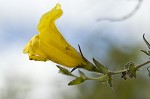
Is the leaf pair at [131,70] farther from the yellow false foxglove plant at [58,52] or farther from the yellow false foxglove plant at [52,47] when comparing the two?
the yellow false foxglove plant at [52,47]

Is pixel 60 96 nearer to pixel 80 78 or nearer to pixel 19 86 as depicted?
pixel 19 86

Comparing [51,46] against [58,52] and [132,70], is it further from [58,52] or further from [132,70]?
[132,70]

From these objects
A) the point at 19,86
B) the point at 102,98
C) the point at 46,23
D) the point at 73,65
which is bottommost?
the point at 73,65

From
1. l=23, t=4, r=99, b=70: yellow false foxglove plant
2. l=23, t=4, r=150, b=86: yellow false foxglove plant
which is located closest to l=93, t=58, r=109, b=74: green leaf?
l=23, t=4, r=150, b=86: yellow false foxglove plant

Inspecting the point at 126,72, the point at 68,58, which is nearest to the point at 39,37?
the point at 68,58

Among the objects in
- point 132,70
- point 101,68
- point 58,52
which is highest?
point 58,52

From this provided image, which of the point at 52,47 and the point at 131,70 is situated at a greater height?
the point at 52,47

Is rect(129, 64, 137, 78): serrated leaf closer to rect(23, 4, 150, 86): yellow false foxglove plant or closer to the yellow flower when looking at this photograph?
rect(23, 4, 150, 86): yellow false foxglove plant

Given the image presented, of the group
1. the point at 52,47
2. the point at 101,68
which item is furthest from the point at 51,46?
the point at 101,68
